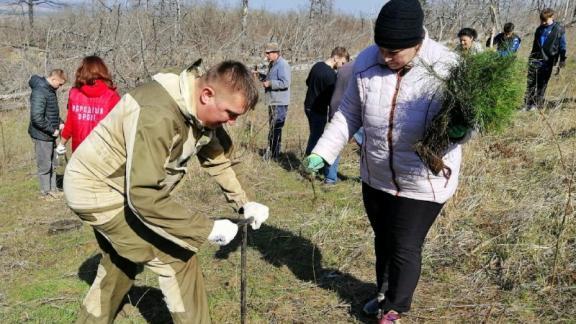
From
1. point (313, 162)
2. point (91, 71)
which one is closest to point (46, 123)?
point (91, 71)

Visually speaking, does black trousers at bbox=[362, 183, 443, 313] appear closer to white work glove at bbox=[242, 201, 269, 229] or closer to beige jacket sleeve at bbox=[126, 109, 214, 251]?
white work glove at bbox=[242, 201, 269, 229]

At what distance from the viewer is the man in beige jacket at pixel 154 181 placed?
1.90 metres

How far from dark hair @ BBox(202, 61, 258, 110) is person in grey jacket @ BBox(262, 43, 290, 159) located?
Answer: 459 cm

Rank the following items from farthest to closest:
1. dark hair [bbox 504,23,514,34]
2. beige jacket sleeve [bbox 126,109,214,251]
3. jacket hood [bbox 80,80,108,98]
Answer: dark hair [bbox 504,23,514,34] → jacket hood [bbox 80,80,108,98] → beige jacket sleeve [bbox 126,109,214,251]

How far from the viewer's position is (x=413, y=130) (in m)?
2.21

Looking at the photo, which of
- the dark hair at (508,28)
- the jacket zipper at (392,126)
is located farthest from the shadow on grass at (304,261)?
the dark hair at (508,28)

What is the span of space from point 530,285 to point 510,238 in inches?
19.9

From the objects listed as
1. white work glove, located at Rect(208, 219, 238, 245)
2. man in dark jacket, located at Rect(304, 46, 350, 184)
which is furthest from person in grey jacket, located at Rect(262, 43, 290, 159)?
white work glove, located at Rect(208, 219, 238, 245)

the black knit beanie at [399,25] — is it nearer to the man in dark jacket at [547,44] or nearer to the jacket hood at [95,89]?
the jacket hood at [95,89]

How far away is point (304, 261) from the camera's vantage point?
3719mm

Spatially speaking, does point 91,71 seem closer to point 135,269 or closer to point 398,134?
point 135,269

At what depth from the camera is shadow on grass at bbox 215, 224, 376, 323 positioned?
321 cm

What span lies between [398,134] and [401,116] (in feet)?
0.30

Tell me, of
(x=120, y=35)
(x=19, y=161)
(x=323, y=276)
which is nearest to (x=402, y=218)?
(x=323, y=276)
